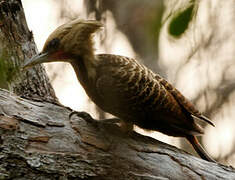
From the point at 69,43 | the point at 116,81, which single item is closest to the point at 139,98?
the point at 116,81

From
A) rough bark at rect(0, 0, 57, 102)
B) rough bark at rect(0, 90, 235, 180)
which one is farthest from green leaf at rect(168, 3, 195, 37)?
rough bark at rect(0, 0, 57, 102)

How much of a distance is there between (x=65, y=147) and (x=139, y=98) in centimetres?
51

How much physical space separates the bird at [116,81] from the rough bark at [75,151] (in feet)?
0.40

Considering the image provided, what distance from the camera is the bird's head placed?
68.1 inches

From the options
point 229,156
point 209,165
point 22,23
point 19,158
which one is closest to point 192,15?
point 19,158

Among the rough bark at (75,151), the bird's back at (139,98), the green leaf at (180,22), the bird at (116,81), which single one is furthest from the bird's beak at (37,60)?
the green leaf at (180,22)

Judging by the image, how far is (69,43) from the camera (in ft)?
5.78

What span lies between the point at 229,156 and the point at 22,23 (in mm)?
3756

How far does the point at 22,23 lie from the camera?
2031mm

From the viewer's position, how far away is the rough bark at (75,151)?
1395 mm

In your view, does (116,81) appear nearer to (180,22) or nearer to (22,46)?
(22,46)

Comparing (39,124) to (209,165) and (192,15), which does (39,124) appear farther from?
(192,15)

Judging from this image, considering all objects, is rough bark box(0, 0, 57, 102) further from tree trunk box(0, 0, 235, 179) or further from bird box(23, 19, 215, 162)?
bird box(23, 19, 215, 162)

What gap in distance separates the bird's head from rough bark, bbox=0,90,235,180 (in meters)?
0.25
